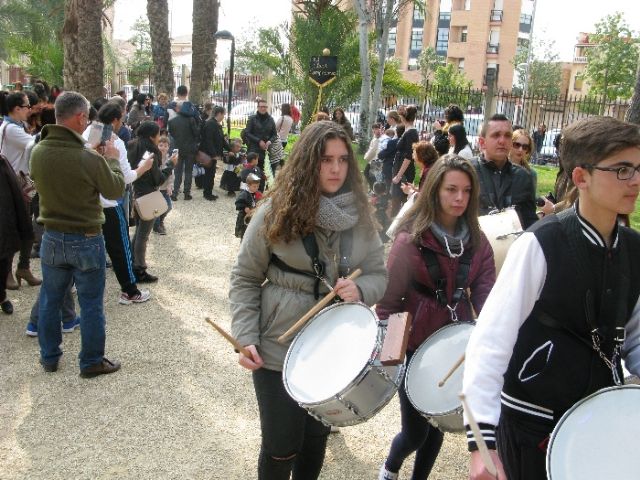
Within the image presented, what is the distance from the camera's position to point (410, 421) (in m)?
3.21

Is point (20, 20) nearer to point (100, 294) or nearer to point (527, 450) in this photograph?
point (100, 294)

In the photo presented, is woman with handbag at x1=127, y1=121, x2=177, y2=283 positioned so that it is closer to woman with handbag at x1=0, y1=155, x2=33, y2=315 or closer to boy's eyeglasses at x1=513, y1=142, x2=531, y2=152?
woman with handbag at x1=0, y1=155, x2=33, y2=315

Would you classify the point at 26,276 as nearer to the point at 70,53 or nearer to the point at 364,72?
the point at 70,53

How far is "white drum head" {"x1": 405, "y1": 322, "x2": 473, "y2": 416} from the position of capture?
2.73m

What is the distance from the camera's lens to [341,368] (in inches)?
101

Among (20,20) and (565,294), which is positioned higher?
(20,20)

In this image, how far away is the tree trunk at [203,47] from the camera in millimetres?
16031

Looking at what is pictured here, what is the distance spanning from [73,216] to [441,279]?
106 inches

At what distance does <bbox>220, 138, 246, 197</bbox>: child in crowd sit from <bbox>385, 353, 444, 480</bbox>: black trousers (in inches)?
384

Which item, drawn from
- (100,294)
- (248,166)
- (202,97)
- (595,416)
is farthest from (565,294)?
(202,97)

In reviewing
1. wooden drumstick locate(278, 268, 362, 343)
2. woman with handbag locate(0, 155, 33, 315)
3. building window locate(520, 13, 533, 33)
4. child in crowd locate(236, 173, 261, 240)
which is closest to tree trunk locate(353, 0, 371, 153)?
child in crowd locate(236, 173, 261, 240)

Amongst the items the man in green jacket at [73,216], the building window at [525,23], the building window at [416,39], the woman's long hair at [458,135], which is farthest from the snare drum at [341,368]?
the building window at [525,23]

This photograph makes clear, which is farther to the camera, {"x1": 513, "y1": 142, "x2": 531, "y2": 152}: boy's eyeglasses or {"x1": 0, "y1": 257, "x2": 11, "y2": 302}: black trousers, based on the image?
{"x1": 0, "y1": 257, "x2": 11, "y2": 302}: black trousers

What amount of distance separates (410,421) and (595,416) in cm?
150
